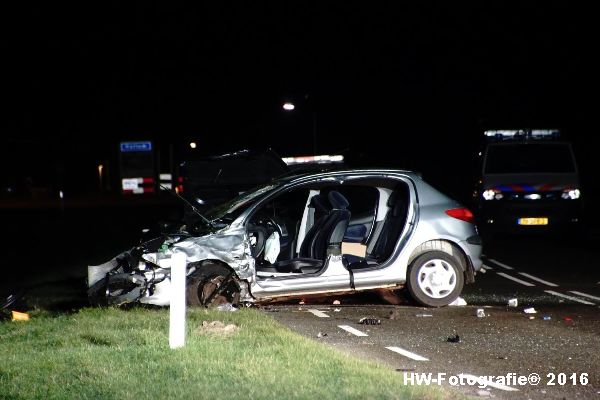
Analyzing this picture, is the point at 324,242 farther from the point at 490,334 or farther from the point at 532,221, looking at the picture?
the point at 532,221

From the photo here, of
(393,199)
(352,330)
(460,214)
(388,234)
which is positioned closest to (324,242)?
(388,234)

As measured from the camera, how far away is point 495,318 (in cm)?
1004

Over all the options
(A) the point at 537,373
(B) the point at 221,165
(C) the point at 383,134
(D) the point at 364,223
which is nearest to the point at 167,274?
(D) the point at 364,223

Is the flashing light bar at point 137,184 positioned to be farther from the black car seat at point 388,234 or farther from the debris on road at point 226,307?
the debris on road at point 226,307

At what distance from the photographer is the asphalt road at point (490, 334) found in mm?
7113

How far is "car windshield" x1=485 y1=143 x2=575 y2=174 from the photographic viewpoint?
20.8 metres

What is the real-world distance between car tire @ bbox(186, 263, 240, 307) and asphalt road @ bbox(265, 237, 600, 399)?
1.75 ft

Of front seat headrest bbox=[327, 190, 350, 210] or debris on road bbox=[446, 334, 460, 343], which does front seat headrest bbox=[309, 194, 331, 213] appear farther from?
debris on road bbox=[446, 334, 460, 343]

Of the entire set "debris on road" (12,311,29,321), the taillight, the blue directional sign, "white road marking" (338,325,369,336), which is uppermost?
the blue directional sign

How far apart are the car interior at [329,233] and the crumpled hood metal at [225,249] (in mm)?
282

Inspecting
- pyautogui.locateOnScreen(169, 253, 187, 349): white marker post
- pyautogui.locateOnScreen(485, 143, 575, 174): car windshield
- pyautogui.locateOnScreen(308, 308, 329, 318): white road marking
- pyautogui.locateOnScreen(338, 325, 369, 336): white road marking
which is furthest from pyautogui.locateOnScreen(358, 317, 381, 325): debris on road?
pyautogui.locateOnScreen(485, 143, 575, 174): car windshield

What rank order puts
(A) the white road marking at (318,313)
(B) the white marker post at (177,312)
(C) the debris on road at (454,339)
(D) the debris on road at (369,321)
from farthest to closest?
(A) the white road marking at (318,313) < (D) the debris on road at (369,321) < (C) the debris on road at (454,339) < (B) the white marker post at (177,312)

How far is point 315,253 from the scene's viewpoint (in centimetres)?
1110

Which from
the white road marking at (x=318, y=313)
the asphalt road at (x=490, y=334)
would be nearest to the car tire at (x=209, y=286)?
the asphalt road at (x=490, y=334)
